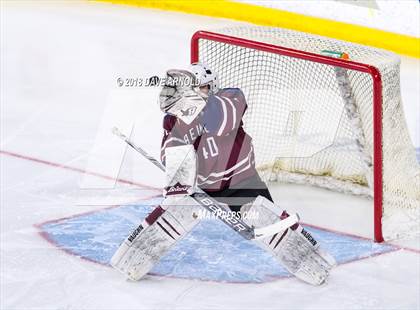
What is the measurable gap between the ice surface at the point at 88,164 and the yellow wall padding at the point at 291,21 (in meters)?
0.07

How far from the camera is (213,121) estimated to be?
289 centimetres

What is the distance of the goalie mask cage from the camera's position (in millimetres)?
3449

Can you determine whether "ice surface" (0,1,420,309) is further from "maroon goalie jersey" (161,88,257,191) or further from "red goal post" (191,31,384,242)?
"maroon goalie jersey" (161,88,257,191)

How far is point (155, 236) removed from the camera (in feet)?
10.0

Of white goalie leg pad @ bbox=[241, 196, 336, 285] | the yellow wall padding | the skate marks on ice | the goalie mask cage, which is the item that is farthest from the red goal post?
the yellow wall padding

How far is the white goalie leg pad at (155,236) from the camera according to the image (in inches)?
119

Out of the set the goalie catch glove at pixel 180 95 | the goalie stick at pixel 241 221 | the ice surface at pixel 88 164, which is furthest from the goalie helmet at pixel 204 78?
the ice surface at pixel 88 164

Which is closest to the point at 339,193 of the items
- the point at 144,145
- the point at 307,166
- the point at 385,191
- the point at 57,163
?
the point at 307,166

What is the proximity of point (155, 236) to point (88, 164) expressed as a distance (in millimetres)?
1095

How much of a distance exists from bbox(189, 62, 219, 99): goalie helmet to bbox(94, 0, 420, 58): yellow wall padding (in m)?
2.57

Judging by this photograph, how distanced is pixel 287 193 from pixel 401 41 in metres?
1.73

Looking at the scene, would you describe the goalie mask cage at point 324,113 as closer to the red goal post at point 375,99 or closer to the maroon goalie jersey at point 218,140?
the red goal post at point 375,99

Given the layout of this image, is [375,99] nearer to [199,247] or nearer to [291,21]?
[199,247]

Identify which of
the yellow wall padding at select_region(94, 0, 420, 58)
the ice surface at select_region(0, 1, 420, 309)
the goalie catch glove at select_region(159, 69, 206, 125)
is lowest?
the ice surface at select_region(0, 1, 420, 309)
